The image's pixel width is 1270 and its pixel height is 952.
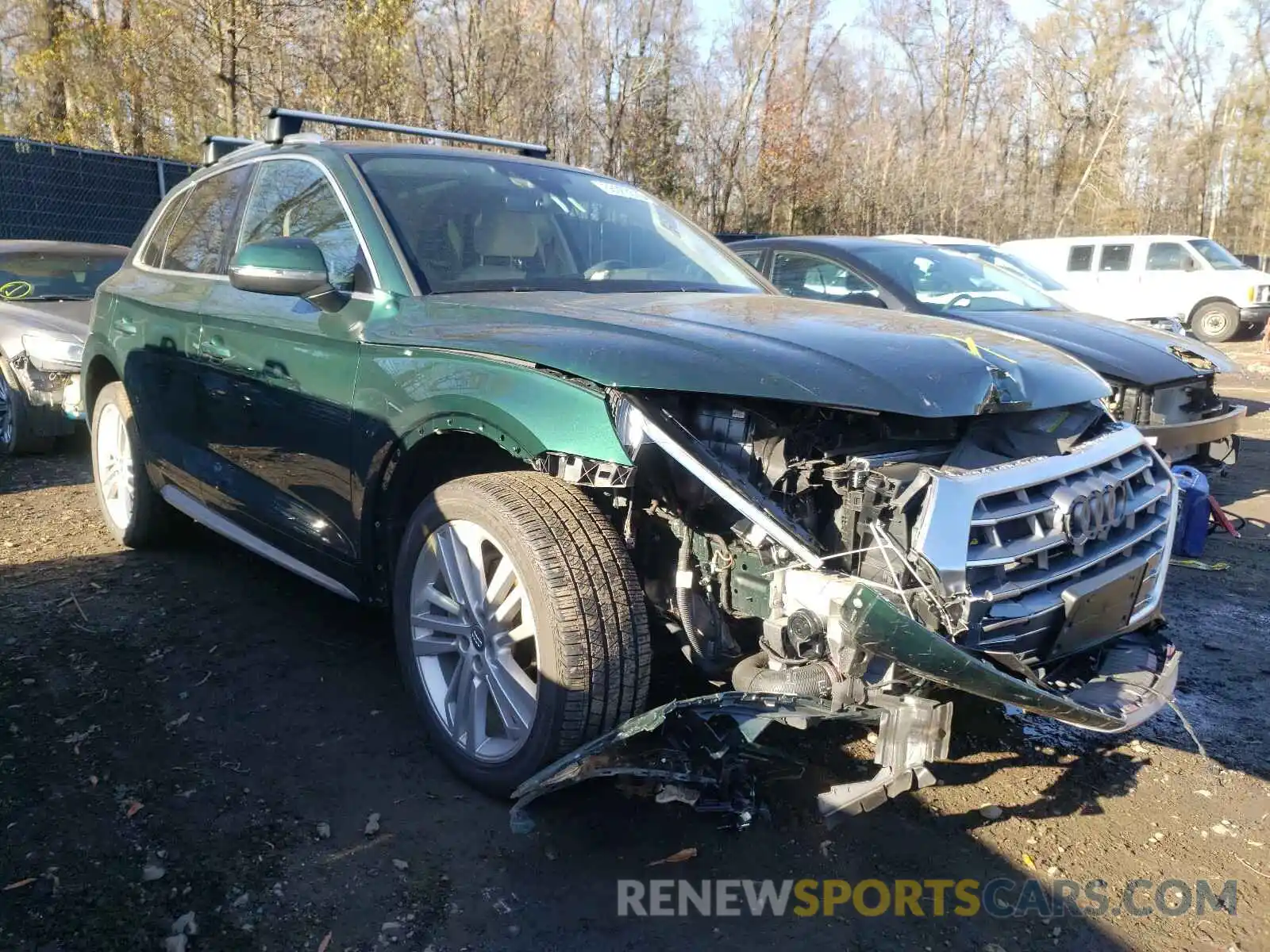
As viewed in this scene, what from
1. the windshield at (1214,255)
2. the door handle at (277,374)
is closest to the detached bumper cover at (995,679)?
the door handle at (277,374)

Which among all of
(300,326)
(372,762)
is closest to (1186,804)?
(372,762)

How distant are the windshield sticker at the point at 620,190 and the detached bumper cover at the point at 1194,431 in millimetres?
3352

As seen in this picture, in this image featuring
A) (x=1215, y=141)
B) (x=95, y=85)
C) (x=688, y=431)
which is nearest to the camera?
(x=688, y=431)

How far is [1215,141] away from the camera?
3897 cm

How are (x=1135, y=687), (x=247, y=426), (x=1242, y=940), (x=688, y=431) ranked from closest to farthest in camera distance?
(x=1242, y=940) < (x=688, y=431) < (x=1135, y=687) < (x=247, y=426)

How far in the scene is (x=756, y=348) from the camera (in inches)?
103

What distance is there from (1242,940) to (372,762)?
2.35m

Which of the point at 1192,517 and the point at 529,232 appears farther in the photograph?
the point at 1192,517

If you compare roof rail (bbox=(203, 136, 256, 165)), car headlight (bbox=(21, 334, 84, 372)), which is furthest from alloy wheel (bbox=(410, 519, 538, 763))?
car headlight (bbox=(21, 334, 84, 372))

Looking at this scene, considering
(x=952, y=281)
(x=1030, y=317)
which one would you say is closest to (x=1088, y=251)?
(x=952, y=281)

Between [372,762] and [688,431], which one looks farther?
[372,762]

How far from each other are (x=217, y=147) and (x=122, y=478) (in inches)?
68.1

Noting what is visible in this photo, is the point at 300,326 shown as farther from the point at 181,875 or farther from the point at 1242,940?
the point at 1242,940

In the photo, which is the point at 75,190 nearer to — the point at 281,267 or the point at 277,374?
the point at 277,374
